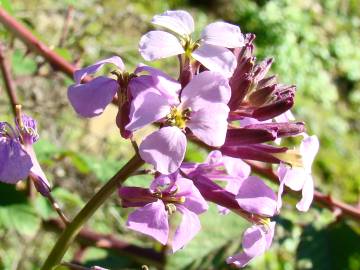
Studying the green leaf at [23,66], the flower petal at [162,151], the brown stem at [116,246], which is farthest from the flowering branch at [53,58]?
the flower petal at [162,151]

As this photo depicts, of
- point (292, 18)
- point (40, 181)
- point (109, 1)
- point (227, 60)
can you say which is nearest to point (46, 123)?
point (40, 181)

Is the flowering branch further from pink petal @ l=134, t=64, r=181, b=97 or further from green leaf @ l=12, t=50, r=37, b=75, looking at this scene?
pink petal @ l=134, t=64, r=181, b=97

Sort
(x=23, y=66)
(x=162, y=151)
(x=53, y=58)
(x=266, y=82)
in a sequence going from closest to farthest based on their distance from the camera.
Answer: (x=162, y=151)
(x=266, y=82)
(x=53, y=58)
(x=23, y=66)

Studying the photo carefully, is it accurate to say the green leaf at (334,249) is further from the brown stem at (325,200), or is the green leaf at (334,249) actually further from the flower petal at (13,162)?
the flower petal at (13,162)

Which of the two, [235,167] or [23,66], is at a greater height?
[235,167]

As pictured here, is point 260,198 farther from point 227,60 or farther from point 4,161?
point 4,161

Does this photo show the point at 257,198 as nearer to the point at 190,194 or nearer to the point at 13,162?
the point at 190,194

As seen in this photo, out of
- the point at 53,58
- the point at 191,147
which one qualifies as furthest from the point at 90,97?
the point at 191,147

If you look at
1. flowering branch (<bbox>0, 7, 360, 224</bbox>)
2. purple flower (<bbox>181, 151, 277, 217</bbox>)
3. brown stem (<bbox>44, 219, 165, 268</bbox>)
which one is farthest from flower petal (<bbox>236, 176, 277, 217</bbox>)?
brown stem (<bbox>44, 219, 165, 268</bbox>)
